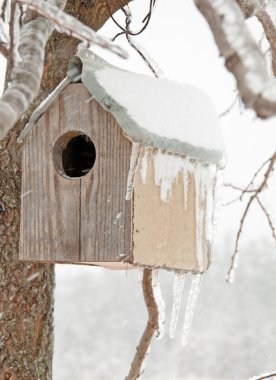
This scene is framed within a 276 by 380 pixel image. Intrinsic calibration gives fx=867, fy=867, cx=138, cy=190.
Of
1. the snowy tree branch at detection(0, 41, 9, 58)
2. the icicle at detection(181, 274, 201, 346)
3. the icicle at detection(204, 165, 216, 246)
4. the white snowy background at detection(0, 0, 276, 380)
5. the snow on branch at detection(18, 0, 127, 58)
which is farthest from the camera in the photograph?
the white snowy background at detection(0, 0, 276, 380)

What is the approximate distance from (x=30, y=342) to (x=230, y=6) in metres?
1.59

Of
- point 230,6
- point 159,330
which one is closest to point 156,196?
point 159,330

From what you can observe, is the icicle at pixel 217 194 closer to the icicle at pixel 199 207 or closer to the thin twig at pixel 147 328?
the icicle at pixel 199 207

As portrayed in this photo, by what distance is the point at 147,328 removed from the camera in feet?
8.59

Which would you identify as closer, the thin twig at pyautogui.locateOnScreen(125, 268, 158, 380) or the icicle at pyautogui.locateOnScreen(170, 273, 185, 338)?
the icicle at pyautogui.locateOnScreen(170, 273, 185, 338)

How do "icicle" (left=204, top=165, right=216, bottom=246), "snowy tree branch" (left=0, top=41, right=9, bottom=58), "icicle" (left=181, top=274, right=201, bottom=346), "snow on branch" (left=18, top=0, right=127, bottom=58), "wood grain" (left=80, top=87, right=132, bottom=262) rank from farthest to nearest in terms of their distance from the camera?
1. "icicle" (left=181, top=274, right=201, bottom=346)
2. "icicle" (left=204, top=165, right=216, bottom=246)
3. "wood grain" (left=80, top=87, right=132, bottom=262)
4. "snowy tree branch" (left=0, top=41, right=9, bottom=58)
5. "snow on branch" (left=18, top=0, right=127, bottom=58)

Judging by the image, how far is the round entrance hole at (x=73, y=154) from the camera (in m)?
2.01

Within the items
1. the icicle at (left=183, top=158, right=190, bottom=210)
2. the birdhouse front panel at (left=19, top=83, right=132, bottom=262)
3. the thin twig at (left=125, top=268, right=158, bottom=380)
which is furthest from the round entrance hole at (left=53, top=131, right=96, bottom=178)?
the thin twig at (left=125, top=268, right=158, bottom=380)

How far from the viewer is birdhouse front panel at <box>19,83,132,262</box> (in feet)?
6.17

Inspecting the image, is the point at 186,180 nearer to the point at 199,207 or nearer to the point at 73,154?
the point at 199,207

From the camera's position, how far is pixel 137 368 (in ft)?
8.50

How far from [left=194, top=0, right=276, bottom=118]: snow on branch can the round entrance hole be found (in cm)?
115

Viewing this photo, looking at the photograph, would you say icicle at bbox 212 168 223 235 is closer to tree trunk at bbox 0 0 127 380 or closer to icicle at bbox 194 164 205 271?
icicle at bbox 194 164 205 271

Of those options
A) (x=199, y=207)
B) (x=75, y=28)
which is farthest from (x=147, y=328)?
(x=75, y=28)
